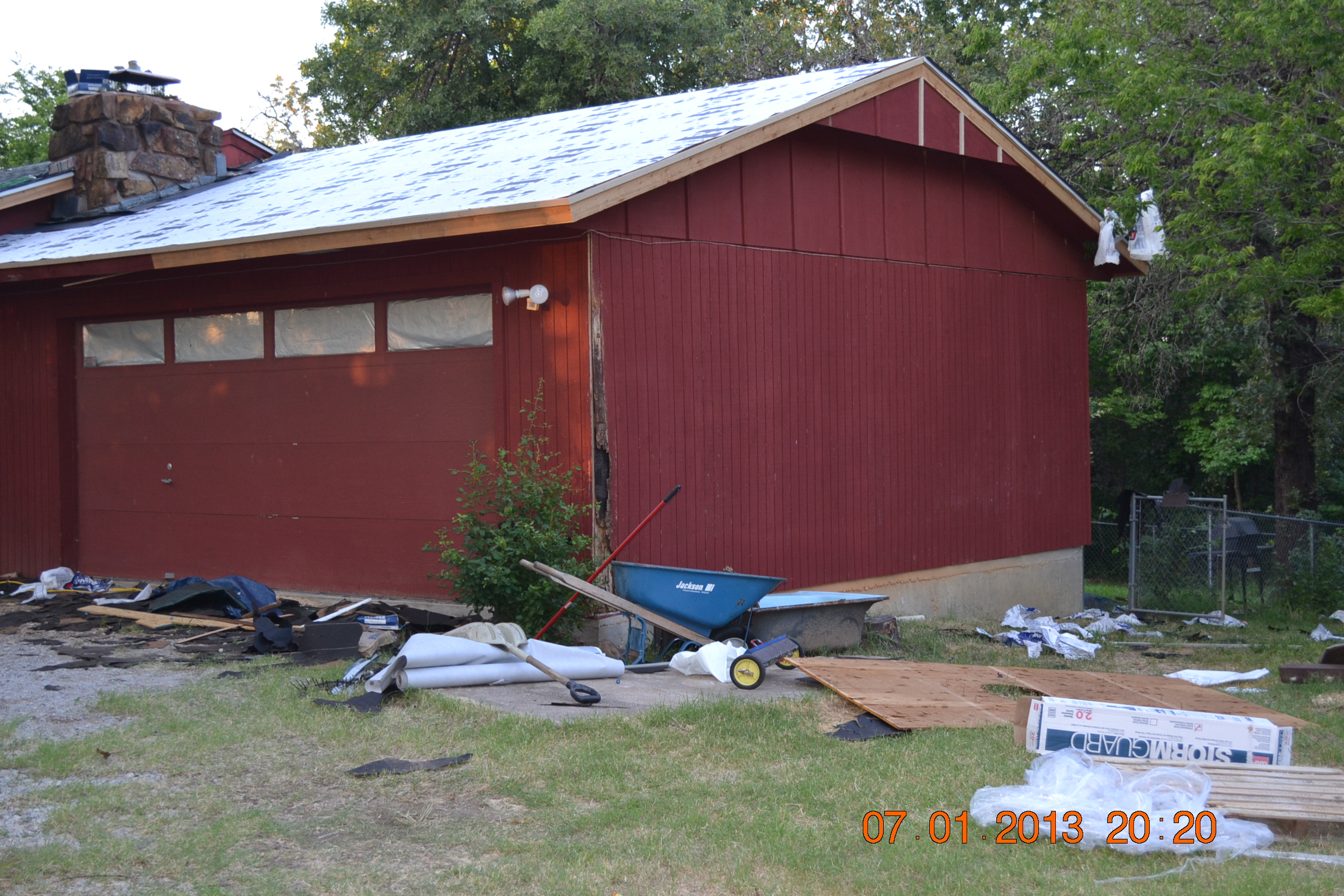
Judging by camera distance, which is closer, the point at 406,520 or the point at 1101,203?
the point at 406,520

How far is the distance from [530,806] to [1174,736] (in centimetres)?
302

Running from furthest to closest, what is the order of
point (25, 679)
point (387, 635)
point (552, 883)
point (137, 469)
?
1. point (137, 469)
2. point (387, 635)
3. point (25, 679)
4. point (552, 883)

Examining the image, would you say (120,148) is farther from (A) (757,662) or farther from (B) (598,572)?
(A) (757,662)

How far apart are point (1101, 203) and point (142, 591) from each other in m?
13.5

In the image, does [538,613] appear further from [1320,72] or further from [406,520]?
[1320,72]

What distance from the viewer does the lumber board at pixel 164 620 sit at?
9.88 m

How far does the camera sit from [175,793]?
5367 millimetres

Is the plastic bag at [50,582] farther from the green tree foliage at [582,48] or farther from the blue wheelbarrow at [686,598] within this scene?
the green tree foliage at [582,48]

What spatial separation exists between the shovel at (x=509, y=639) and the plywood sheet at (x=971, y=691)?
1.52 metres

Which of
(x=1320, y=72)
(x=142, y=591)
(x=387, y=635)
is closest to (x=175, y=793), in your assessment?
(x=387, y=635)

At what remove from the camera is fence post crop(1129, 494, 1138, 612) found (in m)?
13.8

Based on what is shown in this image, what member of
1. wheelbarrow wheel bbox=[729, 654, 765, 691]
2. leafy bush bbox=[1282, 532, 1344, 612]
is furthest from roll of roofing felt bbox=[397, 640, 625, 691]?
leafy bush bbox=[1282, 532, 1344, 612]
